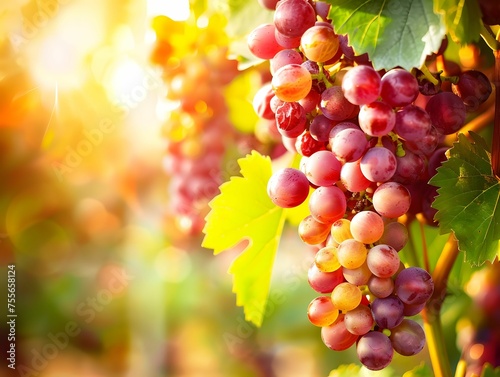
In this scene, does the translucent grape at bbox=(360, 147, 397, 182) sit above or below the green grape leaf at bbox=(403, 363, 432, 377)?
above

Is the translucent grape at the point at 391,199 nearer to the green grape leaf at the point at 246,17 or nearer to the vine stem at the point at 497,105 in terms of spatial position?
the vine stem at the point at 497,105

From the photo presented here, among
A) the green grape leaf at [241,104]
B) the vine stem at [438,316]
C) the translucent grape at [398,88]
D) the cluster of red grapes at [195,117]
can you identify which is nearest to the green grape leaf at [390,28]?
the translucent grape at [398,88]

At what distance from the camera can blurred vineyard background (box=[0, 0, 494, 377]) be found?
1.05 m

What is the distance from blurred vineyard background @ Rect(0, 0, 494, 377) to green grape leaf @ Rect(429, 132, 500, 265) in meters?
0.37

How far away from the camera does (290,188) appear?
535mm

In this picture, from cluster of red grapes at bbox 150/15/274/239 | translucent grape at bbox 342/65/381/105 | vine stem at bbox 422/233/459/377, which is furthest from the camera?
cluster of red grapes at bbox 150/15/274/239

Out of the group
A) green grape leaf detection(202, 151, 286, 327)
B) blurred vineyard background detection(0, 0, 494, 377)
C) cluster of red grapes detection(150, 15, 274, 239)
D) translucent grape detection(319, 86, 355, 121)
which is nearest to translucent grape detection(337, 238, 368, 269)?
translucent grape detection(319, 86, 355, 121)

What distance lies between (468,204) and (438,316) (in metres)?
0.14

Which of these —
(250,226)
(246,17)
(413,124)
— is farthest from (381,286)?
(246,17)

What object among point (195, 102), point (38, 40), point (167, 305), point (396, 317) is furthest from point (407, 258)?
point (167, 305)

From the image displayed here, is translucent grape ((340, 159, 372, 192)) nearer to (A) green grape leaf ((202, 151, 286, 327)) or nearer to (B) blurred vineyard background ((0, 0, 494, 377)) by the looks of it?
(A) green grape leaf ((202, 151, 286, 327))

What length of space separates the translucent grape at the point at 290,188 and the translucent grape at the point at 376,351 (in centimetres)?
13

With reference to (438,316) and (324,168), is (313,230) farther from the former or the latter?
(438,316)

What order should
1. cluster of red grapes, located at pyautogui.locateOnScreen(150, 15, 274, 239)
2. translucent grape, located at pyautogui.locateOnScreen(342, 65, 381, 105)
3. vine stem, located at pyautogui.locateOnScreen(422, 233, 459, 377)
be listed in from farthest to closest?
cluster of red grapes, located at pyautogui.locateOnScreen(150, 15, 274, 239)
vine stem, located at pyautogui.locateOnScreen(422, 233, 459, 377)
translucent grape, located at pyautogui.locateOnScreen(342, 65, 381, 105)
